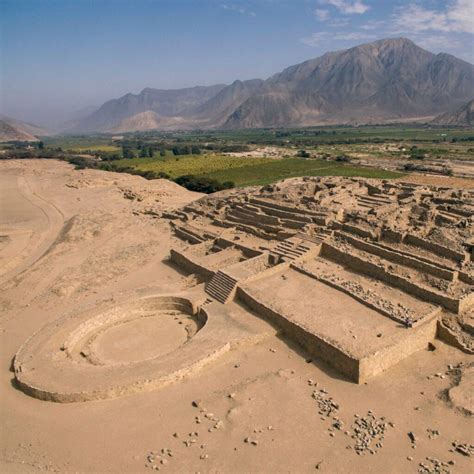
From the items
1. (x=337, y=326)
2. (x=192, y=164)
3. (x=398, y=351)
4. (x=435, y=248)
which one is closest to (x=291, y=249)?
(x=435, y=248)

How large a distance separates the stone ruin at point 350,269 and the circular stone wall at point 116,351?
2.76 meters

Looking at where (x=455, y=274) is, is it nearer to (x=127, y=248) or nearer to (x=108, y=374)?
(x=108, y=374)

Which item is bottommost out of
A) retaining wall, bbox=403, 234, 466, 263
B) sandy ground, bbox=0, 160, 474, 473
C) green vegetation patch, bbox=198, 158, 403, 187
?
green vegetation patch, bbox=198, 158, 403, 187

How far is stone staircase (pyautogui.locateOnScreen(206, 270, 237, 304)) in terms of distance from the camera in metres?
21.0

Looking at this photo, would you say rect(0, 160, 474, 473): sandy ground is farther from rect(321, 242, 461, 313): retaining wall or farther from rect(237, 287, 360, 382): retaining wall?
rect(321, 242, 461, 313): retaining wall

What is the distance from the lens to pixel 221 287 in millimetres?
21781

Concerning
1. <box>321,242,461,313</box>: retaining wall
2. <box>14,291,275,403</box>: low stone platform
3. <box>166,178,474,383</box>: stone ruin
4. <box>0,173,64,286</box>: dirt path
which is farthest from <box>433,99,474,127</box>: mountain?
<box>14,291,275,403</box>: low stone platform

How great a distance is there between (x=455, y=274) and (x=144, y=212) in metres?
30.6

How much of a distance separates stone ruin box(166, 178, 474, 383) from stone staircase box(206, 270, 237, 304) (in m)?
0.07

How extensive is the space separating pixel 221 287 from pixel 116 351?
6.12 metres

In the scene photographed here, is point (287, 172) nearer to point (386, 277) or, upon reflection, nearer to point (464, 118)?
point (386, 277)

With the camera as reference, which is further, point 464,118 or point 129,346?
point 464,118

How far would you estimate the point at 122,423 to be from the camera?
13.4 m

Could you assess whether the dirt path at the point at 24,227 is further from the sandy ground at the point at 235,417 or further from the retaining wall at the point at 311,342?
the retaining wall at the point at 311,342
